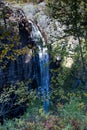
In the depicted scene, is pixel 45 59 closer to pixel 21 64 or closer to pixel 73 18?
pixel 21 64

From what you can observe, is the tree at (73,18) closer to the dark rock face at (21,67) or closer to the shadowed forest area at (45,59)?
the shadowed forest area at (45,59)

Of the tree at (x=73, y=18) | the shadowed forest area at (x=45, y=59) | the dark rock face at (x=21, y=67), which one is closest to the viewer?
the shadowed forest area at (x=45, y=59)

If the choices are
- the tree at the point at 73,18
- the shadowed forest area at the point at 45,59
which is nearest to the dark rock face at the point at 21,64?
the shadowed forest area at the point at 45,59

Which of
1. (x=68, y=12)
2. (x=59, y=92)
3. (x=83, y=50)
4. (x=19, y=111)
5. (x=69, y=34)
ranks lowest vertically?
(x=19, y=111)

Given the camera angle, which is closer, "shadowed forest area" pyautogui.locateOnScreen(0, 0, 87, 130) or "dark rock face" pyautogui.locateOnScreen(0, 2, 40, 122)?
"shadowed forest area" pyautogui.locateOnScreen(0, 0, 87, 130)

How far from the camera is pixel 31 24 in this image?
28.6 ft

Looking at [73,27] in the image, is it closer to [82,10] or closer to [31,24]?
[82,10]

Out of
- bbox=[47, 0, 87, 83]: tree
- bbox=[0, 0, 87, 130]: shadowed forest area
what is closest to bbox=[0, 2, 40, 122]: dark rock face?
bbox=[0, 0, 87, 130]: shadowed forest area

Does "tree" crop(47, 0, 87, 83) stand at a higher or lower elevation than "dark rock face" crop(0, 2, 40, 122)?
higher

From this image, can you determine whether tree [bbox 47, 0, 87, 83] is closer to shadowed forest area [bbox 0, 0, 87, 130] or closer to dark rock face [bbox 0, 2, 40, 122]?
shadowed forest area [bbox 0, 0, 87, 130]

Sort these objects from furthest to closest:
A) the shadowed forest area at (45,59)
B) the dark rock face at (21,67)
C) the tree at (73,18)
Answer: the dark rock face at (21,67), the tree at (73,18), the shadowed forest area at (45,59)

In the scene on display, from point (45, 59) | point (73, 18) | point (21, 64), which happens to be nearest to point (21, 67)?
point (21, 64)

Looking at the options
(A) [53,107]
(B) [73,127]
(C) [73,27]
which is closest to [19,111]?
(A) [53,107]

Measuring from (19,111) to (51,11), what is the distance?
12.1ft
